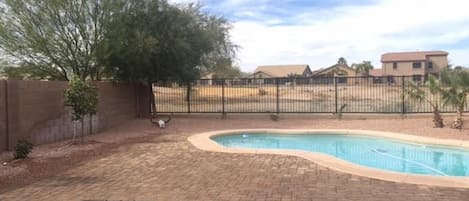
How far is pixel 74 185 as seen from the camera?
7.98 metres

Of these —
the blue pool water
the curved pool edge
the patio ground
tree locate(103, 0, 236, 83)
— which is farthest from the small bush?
tree locate(103, 0, 236, 83)

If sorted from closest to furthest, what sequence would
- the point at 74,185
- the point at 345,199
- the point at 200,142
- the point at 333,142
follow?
the point at 345,199, the point at 74,185, the point at 200,142, the point at 333,142

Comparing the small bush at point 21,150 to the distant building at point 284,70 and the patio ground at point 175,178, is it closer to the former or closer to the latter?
the patio ground at point 175,178

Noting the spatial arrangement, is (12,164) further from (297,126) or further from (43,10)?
(297,126)

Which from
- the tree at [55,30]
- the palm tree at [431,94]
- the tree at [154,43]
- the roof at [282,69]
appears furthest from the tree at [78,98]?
the roof at [282,69]

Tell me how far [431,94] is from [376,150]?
12.6 ft

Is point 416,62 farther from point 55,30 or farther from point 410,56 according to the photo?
point 55,30

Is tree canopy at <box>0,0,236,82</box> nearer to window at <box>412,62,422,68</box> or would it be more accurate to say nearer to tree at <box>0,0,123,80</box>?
tree at <box>0,0,123,80</box>

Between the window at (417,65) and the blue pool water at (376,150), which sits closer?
the blue pool water at (376,150)

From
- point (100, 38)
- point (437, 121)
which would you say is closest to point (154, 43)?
point (100, 38)

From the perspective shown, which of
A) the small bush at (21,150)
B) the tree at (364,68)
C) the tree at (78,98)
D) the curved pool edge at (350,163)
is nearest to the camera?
the curved pool edge at (350,163)

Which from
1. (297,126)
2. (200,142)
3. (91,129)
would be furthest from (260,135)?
(91,129)

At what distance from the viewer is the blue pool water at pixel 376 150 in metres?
11.7

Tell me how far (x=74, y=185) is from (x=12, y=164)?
9.33 feet
